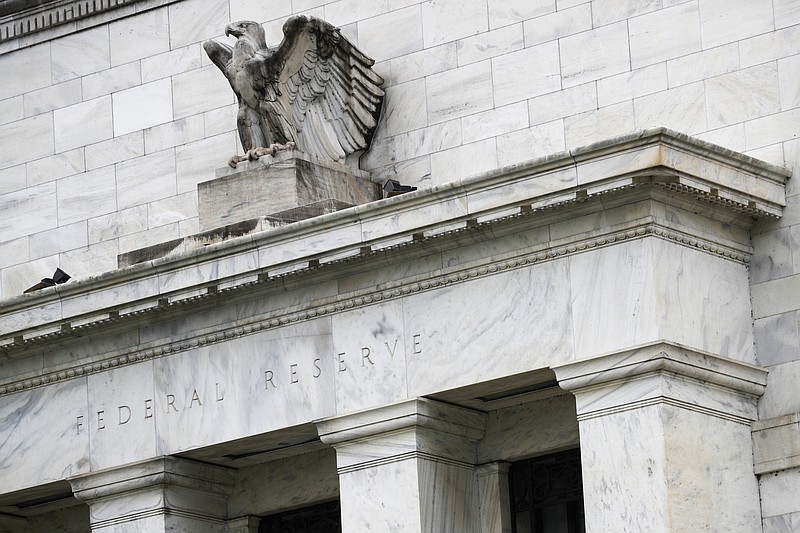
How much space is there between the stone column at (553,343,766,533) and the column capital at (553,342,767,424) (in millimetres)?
10

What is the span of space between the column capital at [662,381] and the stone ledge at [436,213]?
1.67 metres

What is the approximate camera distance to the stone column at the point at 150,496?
2691 centimetres

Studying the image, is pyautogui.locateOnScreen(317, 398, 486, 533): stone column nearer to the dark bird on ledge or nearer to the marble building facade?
the marble building facade

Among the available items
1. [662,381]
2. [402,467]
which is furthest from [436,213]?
[662,381]

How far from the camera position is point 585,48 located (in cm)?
2658

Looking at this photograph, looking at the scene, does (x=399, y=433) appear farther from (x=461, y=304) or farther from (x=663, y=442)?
(x=663, y=442)

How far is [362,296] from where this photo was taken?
2567cm

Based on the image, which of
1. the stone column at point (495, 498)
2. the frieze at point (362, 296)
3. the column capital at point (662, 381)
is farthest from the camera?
the stone column at point (495, 498)

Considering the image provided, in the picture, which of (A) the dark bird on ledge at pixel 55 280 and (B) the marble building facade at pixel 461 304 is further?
(A) the dark bird on ledge at pixel 55 280

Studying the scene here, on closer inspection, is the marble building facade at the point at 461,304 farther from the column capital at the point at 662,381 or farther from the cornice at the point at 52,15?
the cornice at the point at 52,15

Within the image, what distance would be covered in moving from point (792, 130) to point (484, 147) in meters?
3.91

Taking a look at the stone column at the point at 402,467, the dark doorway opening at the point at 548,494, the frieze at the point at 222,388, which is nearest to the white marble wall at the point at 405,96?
the frieze at the point at 222,388

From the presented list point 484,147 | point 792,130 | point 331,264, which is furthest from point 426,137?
point 792,130

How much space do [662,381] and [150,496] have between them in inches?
269
